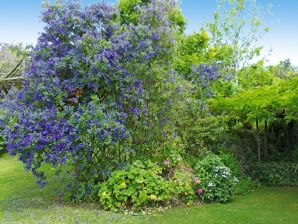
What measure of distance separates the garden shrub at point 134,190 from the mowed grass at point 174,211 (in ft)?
1.10

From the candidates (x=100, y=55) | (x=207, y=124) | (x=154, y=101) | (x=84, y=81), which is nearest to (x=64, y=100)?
(x=84, y=81)

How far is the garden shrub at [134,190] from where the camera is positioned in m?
7.58

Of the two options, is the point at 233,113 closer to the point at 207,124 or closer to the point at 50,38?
the point at 207,124

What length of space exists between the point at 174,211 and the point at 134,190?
3.21 ft

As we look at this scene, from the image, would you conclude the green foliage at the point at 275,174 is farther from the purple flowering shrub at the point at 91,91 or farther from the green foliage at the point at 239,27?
the green foliage at the point at 239,27

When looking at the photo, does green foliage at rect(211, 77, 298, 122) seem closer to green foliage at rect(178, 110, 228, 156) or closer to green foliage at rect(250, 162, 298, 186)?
green foliage at rect(178, 110, 228, 156)

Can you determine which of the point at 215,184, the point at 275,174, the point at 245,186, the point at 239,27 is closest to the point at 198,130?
the point at 245,186

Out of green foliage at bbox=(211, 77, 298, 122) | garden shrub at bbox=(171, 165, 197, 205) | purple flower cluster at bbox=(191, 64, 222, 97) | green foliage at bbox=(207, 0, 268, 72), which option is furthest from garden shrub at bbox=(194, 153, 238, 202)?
green foliage at bbox=(207, 0, 268, 72)

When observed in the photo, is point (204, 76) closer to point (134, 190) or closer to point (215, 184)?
point (215, 184)

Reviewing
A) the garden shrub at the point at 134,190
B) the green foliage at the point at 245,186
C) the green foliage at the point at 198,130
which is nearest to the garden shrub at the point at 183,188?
the garden shrub at the point at 134,190

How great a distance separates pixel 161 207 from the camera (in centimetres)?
769

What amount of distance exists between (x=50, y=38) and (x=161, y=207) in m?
5.02

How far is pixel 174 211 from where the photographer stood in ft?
24.5

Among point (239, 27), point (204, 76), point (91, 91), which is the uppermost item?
point (239, 27)
